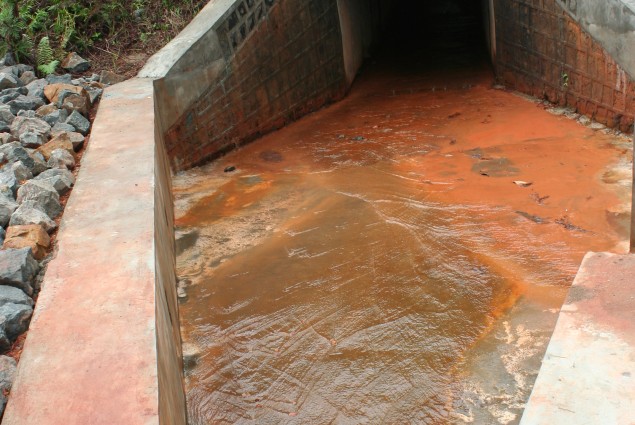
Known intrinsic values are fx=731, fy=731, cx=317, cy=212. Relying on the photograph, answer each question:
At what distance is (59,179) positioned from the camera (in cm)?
545

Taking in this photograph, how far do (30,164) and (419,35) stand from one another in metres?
10.3

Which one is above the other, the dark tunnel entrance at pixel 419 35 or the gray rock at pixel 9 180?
the gray rock at pixel 9 180

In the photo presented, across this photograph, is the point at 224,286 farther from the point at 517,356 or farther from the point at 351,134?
the point at 351,134

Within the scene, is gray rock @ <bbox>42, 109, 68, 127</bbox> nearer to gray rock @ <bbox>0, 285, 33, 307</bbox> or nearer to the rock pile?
the rock pile

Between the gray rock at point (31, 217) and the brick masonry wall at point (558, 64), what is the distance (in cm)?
579

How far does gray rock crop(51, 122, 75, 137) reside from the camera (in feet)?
21.7

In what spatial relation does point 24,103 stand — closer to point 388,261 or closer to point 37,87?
point 37,87

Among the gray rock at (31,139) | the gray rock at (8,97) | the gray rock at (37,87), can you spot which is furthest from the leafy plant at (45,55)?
the gray rock at (31,139)

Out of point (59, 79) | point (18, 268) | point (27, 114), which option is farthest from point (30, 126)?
point (18, 268)

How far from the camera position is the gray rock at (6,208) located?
473 cm

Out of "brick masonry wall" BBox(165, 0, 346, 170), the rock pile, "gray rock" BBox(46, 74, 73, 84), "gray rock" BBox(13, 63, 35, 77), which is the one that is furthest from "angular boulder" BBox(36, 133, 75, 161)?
"gray rock" BBox(13, 63, 35, 77)

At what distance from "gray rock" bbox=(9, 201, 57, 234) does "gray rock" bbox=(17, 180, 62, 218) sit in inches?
5.0

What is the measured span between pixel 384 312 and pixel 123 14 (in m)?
6.13

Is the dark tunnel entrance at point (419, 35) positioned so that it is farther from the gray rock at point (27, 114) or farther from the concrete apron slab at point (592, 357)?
the concrete apron slab at point (592, 357)
